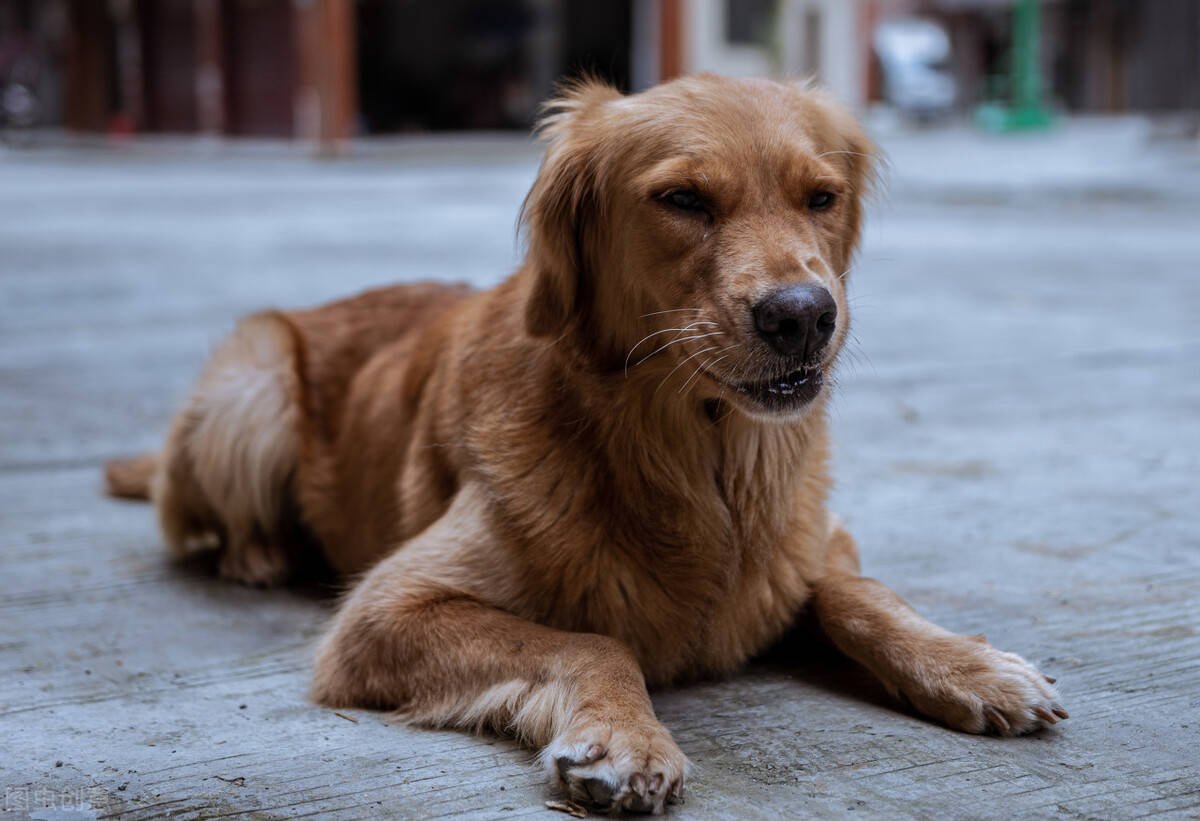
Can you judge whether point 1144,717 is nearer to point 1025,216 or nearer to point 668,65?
point 1025,216

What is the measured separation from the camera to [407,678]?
2967 millimetres

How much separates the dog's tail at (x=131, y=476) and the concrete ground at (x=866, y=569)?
3.0 inches

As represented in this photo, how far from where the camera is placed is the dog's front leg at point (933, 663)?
107 inches

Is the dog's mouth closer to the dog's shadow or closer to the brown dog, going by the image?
the brown dog

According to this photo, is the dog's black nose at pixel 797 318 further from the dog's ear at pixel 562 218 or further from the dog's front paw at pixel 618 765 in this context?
the dog's front paw at pixel 618 765

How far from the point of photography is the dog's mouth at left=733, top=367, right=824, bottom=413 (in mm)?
2777

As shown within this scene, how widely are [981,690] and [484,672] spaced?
1.02m

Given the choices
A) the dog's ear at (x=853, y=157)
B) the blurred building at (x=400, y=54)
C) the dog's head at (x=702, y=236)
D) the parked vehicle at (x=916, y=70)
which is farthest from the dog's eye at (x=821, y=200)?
the parked vehicle at (x=916, y=70)

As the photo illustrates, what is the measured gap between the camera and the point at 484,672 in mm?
2846

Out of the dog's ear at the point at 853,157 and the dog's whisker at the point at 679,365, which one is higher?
the dog's ear at the point at 853,157

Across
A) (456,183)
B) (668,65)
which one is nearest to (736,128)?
(456,183)

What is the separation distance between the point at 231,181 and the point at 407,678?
17.0 meters

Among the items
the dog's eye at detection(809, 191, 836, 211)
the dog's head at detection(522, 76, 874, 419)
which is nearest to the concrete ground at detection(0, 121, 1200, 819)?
the dog's head at detection(522, 76, 874, 419)

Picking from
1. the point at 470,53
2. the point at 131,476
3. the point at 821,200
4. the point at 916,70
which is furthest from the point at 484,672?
the point at 916,70
